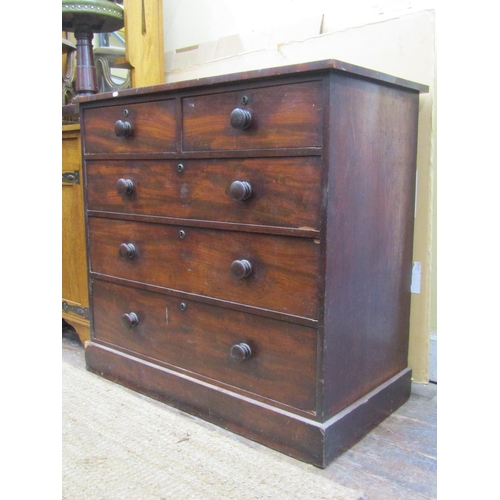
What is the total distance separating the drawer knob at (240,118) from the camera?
3.92 ft

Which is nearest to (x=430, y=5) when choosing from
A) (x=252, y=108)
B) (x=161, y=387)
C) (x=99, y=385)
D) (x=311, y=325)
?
(x=252, y=108)

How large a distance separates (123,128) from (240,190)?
501 millimetres

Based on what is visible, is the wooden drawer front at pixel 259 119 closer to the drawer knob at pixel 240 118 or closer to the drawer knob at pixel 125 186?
the drawer knob at pixel 240 118

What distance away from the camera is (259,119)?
3.96 feet

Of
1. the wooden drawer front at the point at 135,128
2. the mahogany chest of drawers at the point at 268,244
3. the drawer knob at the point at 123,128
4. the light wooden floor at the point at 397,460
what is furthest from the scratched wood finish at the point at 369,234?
the drawer knob at the point at 123,128

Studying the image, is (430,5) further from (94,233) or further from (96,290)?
(96,290)

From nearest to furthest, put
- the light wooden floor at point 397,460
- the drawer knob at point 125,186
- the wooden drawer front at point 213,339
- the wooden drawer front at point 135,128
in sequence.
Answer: the light wooden floor at point 397,460, the wooden drawer front at point 213,339, the wooden drawer front at point 135,128, the drawer knob at point 125,186

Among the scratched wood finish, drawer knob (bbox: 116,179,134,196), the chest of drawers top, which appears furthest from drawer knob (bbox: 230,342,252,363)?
drawer knob (bbox: 116,179,134,196)

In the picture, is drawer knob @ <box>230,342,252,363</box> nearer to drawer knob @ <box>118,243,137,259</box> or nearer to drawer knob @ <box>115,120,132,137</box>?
drawer knob @ <box>118,243,137,259</box>

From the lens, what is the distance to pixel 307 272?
1.17m

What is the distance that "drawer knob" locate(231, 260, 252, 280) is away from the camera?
49.4 inches

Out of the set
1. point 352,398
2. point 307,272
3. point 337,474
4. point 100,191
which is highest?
point 100,191
